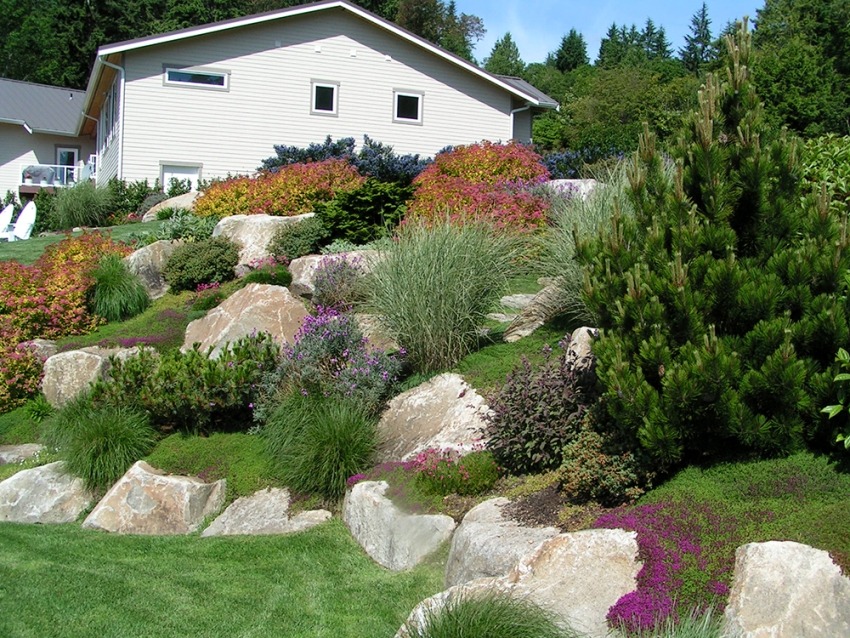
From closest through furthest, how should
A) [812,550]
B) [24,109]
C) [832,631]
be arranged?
[832,631] < [812,550] < [24,109]

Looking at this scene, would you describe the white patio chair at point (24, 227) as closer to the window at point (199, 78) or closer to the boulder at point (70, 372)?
the window at point (199, 78)

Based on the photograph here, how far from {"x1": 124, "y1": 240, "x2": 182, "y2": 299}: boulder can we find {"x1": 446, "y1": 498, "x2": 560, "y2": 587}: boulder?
9699 millimetres

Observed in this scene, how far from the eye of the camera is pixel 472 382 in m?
8.35

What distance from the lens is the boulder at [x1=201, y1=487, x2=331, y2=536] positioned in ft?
24.8

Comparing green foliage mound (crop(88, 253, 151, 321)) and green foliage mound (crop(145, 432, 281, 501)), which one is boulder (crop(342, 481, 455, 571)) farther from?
green foliage mound (crop(88, 253, 151, 321))

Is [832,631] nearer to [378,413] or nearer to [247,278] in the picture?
[378,413]

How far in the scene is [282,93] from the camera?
85.0ft

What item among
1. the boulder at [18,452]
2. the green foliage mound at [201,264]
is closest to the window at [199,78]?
the green foliage mound at [201,264]

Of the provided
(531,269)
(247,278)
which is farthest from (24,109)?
(531,269)

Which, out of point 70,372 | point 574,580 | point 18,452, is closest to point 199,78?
point 70,372

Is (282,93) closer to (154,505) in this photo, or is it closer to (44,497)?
(44,497)

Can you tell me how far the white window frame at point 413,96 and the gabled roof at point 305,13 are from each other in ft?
4.46

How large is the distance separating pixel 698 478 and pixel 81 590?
4164 millimetres

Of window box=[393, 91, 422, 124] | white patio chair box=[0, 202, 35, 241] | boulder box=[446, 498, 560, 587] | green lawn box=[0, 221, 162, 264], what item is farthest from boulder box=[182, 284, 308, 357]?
window box=[393, 91, 422, 124]
